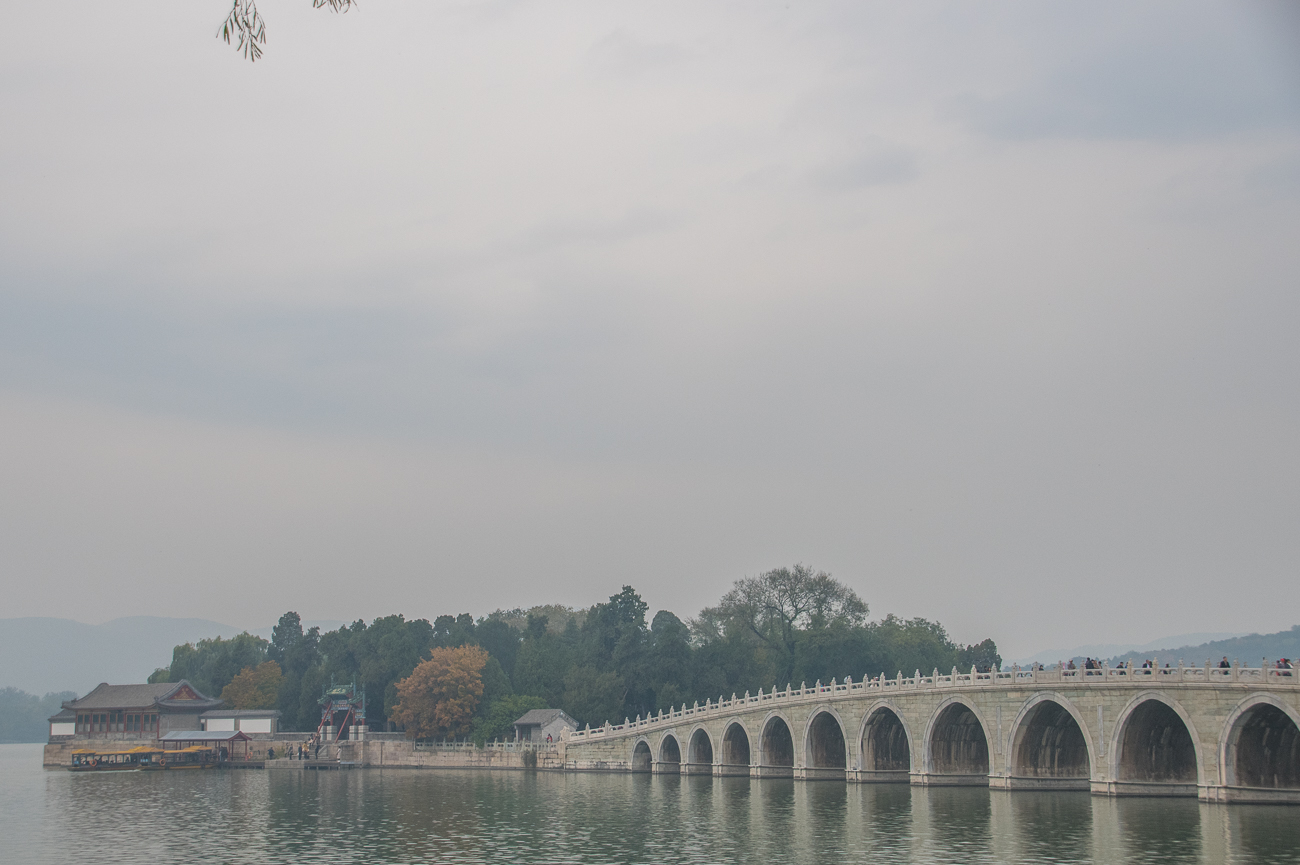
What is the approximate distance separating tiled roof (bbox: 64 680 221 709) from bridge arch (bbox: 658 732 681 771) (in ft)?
152

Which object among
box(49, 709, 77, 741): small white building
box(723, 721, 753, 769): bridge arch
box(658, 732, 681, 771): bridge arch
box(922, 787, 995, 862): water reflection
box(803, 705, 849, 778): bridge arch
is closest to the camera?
box(922, 787, 995, 862): water reflection

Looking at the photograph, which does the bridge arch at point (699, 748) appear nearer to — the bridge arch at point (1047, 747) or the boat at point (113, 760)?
the bridge arch at point (1047, 747)

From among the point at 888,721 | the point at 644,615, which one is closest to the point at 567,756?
the point at 644,615

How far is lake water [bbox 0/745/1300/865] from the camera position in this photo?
3303 cm

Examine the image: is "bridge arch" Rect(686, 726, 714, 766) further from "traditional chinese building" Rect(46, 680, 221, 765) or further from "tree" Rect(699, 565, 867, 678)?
"traditional chinese building" Rect(46, 680, 221, 765)

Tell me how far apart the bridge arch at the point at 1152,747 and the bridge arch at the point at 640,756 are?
36.2 meters

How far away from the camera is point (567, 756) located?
8019 cm

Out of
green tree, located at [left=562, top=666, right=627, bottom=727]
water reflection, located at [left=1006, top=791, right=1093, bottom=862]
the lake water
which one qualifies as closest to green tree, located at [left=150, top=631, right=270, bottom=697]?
green tree, located at [left=562, top=666, right=627, bottom=727]

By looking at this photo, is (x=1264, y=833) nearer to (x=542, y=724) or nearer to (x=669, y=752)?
(x=669, y=752)

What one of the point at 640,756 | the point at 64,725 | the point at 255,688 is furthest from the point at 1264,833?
the point at 64,725

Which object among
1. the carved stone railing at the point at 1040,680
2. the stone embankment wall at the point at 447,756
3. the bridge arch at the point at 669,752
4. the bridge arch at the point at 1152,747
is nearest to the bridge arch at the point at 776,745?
the carved stone railing at the point at 1040,680

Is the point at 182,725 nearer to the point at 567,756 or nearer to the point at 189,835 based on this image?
the point at 567,756

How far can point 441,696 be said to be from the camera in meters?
89.1

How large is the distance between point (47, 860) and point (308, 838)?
799 cm
